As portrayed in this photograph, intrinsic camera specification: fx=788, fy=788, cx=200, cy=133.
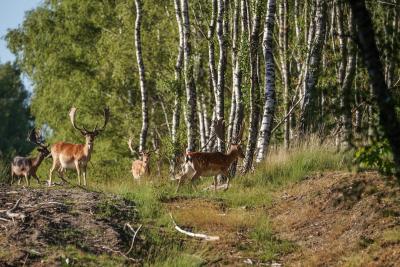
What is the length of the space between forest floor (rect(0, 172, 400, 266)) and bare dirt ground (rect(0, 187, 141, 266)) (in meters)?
0.01

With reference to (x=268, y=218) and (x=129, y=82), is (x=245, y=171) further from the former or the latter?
(x=129, y=82)

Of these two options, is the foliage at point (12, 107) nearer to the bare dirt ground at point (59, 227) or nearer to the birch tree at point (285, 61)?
the birch tree at point (285, 61)

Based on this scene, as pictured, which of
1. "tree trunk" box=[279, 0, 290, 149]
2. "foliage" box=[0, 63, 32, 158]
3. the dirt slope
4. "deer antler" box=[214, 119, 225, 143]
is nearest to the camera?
the dirt slope

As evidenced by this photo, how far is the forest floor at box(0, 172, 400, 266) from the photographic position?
10727 millimetres

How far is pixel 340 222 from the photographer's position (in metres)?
12.2

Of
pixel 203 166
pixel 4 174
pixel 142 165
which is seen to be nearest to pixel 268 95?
pixel 203 166

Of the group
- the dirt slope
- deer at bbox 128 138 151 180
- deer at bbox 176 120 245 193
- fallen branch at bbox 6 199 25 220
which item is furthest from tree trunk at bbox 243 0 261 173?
fallen branch at bbox 6 199 25 220

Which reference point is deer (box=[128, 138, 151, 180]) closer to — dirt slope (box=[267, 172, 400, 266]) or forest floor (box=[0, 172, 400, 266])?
forest floor (box=[0, 172, 400, 266])

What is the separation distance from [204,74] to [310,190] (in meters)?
17.1

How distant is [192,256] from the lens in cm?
1123

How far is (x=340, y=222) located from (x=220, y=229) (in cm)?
194

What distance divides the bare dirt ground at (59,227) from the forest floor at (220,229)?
0.01 metres

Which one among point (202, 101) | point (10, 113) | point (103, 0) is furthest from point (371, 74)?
point (10, 113)

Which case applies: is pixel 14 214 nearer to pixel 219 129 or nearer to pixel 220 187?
pixel 220 187
